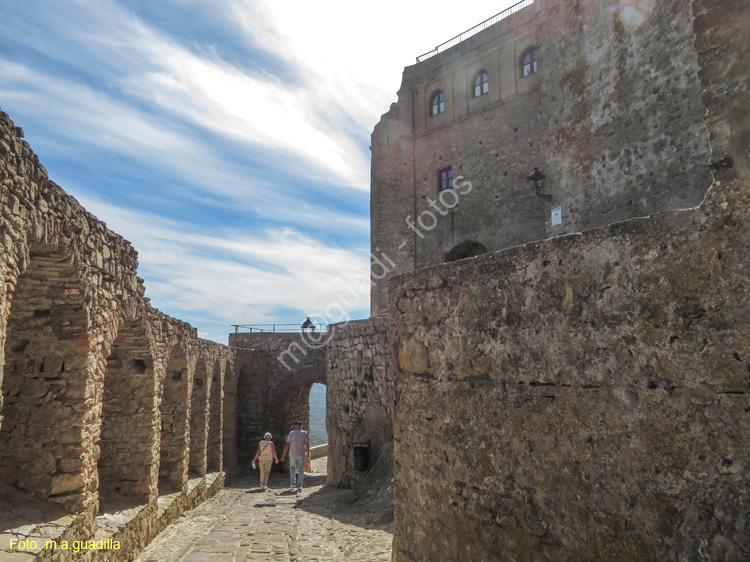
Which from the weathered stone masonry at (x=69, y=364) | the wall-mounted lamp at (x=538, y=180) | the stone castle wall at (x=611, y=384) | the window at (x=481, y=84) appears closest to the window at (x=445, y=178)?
the window at (x=481, y=84)

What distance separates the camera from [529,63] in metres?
18.8

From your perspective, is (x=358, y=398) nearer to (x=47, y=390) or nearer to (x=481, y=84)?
(x=47, y=390)

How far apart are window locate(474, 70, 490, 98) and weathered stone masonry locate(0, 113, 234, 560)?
53.2 ft

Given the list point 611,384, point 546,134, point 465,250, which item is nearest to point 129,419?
point 611,384

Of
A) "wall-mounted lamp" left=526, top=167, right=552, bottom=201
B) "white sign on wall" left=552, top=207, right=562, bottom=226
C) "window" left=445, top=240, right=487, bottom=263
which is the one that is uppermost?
"wall-mounted lamp" left=526, top=167, right=552, bottom=201

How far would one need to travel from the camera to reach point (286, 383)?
1984 centimetres

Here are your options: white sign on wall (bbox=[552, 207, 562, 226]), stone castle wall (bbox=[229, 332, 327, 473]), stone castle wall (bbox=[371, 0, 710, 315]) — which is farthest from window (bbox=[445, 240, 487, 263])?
white sign on wall (bbox=[552, 207, 562, 226])

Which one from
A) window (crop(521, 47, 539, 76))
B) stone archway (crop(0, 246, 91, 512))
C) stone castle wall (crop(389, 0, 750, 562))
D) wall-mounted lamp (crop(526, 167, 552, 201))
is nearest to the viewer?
stone castle wall (crop(389, 0, 750, 562))

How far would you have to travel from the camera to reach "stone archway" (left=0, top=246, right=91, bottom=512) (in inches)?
201

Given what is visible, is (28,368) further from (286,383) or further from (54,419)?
(286,383)

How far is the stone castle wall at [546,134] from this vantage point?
32.7 feet

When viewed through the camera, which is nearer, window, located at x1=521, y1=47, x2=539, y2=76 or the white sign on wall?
the white sign on wall

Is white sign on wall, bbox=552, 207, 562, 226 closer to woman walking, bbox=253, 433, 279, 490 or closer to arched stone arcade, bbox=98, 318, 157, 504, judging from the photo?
woman walking, bbox=253, 433, 279, 490

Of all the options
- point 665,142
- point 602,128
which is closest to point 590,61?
point 602,128
